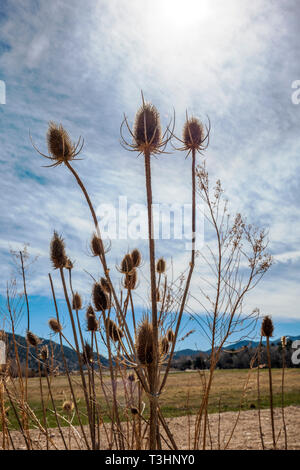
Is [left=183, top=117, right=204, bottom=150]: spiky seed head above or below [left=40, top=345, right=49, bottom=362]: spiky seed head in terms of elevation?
above

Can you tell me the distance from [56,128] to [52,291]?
1.35 metres

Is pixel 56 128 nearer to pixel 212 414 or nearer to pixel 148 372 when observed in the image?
pixel 148 372

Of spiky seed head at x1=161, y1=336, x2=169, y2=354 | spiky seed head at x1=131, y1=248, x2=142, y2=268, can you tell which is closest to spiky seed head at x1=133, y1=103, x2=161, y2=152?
spiky seed head at x1=161, y1=336, x2=169, y2=354

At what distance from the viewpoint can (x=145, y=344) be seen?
2.34 m

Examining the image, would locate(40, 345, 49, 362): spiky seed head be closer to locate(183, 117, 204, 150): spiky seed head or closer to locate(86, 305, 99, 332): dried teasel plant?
locate(86, 305, 99, 332): dried teasel plant

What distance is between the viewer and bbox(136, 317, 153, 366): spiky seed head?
2299mm

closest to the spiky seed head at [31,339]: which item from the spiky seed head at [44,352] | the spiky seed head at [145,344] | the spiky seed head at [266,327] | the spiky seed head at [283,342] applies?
the spiky seed head at [44,352]

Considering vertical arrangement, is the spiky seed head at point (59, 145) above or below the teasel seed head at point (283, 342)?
above

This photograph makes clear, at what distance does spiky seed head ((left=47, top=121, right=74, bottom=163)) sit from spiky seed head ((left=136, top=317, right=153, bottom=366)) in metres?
1.30

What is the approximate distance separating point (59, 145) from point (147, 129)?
66cm

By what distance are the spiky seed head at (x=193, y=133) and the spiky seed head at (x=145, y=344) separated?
1.39 meters

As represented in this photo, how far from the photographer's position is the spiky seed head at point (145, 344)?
7.54 ft

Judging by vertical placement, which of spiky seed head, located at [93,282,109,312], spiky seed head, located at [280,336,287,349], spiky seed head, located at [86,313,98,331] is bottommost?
spiky seed head, located at [280,336,287,349]

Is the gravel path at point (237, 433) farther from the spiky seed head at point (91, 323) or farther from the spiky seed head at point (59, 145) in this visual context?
the spiky seed head at point (59, 145)
